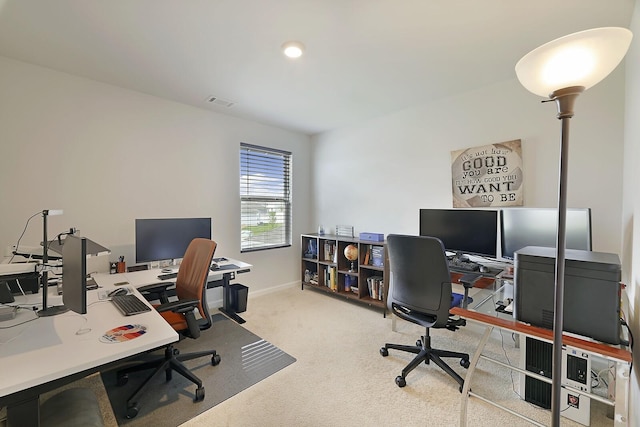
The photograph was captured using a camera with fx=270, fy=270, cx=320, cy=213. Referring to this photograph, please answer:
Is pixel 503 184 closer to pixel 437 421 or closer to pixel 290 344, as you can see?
pixel 437 421

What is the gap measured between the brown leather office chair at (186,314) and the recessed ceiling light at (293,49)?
1.59 meters

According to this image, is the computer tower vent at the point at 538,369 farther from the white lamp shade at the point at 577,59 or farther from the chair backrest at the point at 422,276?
the white lamp shade at the point at 577,59

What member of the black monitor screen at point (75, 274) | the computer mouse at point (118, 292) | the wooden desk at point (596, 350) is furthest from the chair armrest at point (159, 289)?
the wooden desk at point (596, 350)

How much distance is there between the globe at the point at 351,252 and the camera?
3.59 meters

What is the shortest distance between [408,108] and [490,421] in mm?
3086

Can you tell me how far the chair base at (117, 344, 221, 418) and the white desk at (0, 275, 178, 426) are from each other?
1.98 feet

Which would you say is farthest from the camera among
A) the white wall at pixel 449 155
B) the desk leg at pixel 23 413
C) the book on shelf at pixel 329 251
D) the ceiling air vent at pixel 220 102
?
the book on shelf at pixel 329 251

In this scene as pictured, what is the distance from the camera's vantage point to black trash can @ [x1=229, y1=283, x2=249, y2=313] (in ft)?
10.8

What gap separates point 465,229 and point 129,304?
9.11 feet

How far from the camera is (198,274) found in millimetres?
2092

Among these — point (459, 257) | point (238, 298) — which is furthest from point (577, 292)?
point (238, 298)

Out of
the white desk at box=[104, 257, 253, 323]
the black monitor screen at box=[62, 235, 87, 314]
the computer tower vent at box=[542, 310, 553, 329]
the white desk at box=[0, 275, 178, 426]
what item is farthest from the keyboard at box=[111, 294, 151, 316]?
the computer tower vent at box=[542, 310, 553, 329]

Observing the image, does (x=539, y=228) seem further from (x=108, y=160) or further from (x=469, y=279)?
(x=108, y=160)

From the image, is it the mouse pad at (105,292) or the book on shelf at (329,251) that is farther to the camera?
the book on shelf at (329,251)
